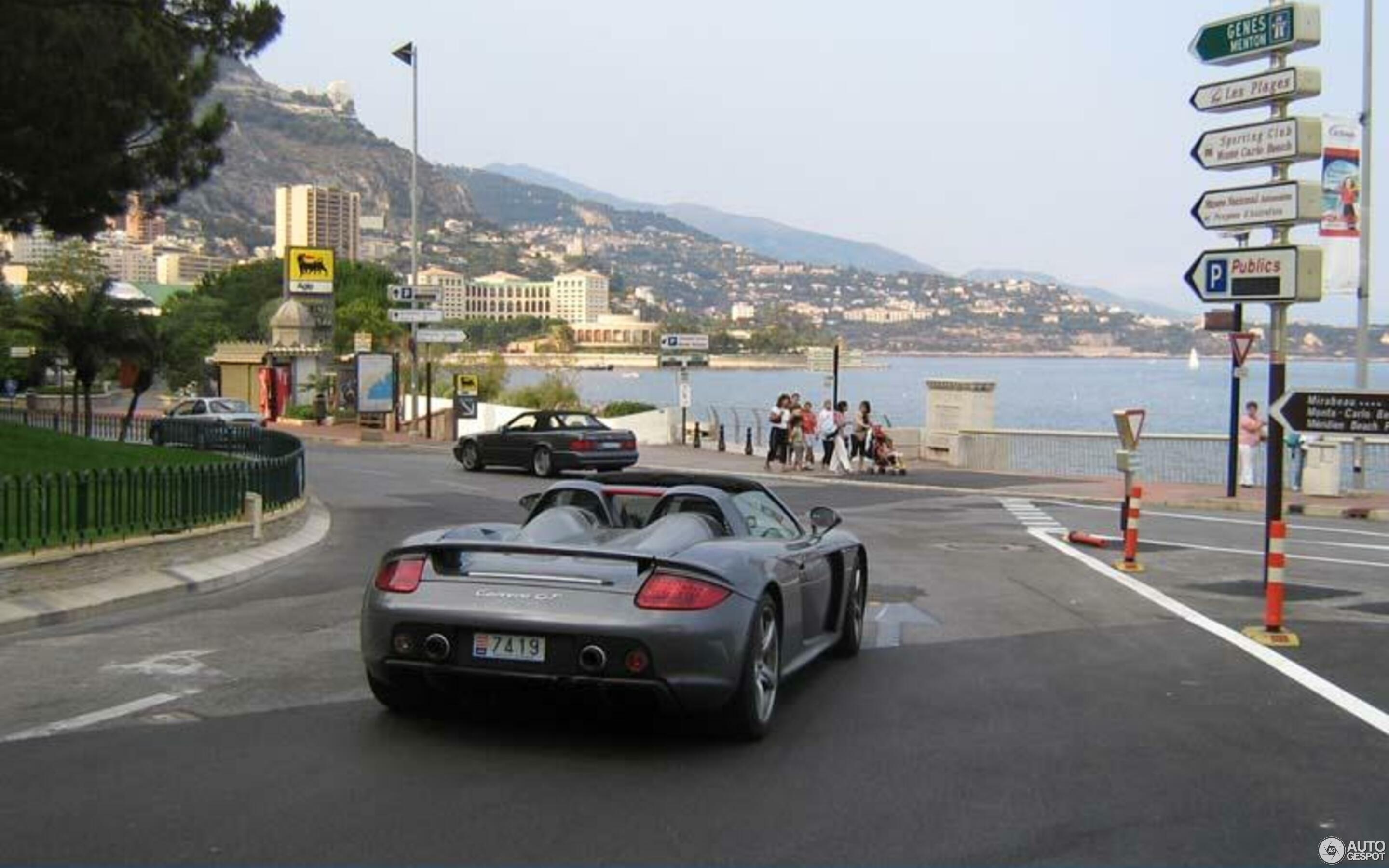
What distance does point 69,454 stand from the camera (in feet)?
66.7

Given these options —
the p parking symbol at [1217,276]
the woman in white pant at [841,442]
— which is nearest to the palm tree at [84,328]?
the woman in white pant at [841,442]

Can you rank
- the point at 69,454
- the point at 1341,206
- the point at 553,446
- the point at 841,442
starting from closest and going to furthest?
1. the point at 69,454
2. the point at 1341,206
3. the point at 553,446
4. the point at 841,442

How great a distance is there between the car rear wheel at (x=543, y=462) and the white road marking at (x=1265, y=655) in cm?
1645

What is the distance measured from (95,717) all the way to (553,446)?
75.6 ft

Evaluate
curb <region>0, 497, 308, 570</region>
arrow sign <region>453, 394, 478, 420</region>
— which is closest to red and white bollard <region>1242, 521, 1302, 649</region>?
curb <region>0, 497, 308, 570</region>

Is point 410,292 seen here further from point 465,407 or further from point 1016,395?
point 1016,395

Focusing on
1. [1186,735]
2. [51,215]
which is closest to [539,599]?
[1186,735]

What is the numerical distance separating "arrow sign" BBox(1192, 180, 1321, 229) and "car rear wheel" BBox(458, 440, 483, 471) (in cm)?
1957

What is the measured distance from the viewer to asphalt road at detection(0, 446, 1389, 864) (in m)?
5.29

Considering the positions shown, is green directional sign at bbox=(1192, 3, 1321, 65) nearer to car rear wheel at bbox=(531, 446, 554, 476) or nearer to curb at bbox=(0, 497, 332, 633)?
curb at bbox=(0, 497, 332, 633)

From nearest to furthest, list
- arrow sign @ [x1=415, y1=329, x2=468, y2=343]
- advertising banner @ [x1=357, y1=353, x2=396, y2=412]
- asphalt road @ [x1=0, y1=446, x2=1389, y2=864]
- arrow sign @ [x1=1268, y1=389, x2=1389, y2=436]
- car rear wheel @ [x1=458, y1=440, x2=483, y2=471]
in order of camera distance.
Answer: asphalt road @ [x1=0, y1=446, x2=1389, y2=864] < arrow sign @ [x1=1268, y1=389, x2=1389, y2=436] < car rear wheel @ [x1=458, y1=440, x2=483, y2=471] < arrow sign @ [x1=415, y1=329, x2=468, y2=343] < advertising banner @ [x1=357, y1=353, x2=396, y2=412]

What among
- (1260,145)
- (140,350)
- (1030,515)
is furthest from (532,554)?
(140,350)

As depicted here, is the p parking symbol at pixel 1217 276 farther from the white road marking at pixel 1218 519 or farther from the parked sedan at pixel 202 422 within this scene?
the parked sedan at pixel 202 422

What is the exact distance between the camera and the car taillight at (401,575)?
22.5ft
